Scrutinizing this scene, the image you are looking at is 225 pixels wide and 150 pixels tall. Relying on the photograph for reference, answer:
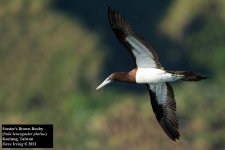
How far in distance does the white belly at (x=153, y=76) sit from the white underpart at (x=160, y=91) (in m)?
Answer: 1.48

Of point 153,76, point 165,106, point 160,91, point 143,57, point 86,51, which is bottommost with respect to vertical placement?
point 165,106

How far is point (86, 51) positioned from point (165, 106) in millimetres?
39951

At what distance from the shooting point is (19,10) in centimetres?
7481

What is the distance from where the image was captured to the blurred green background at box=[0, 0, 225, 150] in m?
68.2

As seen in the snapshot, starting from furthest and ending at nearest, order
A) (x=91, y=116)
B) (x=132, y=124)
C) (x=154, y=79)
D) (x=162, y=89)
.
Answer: (x=91, y=116) → (x=132, y=124) → (x=162, y=89) → (x=154, y=79)

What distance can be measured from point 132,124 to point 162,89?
52.3ft

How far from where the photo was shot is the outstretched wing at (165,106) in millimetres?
30438

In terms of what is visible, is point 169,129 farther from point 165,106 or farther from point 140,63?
point 140,63

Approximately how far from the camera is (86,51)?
70562 mm

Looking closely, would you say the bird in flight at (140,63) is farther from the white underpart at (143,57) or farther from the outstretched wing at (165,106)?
the outstretched wing at (165,106)

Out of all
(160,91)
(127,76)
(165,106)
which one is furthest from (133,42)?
(165,106)

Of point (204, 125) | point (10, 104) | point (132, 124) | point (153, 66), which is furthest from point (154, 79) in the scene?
point (10, 104)

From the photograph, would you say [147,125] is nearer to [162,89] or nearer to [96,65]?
[162,89]

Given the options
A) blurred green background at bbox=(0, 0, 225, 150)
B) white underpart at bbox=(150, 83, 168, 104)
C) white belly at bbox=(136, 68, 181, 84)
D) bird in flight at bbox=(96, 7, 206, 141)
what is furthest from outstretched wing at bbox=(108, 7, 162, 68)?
blurred green background at bbox=(0, 0, 225, 150)
